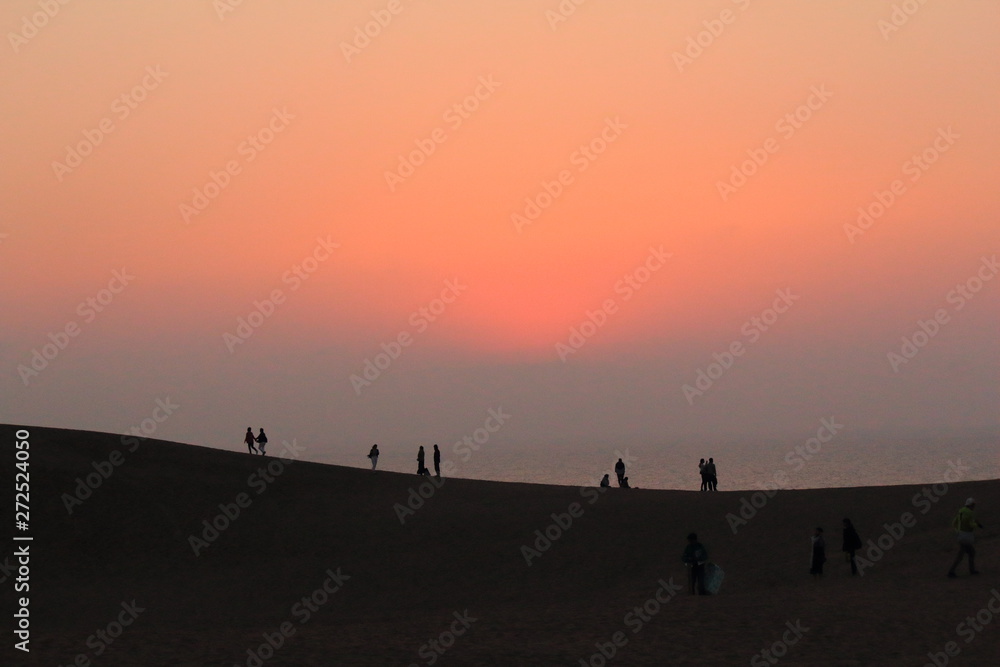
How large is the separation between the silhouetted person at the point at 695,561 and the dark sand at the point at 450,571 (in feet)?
2.93

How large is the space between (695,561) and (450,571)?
9.42m

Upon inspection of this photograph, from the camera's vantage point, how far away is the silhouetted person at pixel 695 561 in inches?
914

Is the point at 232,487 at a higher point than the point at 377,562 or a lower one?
higher

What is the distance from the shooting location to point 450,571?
3017cm

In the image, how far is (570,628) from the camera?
1970cm

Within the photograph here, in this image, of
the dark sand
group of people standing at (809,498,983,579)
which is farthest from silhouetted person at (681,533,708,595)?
group of people standing at (809,498,983,579)

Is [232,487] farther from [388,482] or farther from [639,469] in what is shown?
[639,469]

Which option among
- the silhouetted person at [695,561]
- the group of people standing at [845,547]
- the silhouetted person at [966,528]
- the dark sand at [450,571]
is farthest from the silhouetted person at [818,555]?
the silhouetted person at [695,561]

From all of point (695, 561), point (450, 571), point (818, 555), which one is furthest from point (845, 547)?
point (450, 571)

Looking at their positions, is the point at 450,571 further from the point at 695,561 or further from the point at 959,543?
the point at 959,543

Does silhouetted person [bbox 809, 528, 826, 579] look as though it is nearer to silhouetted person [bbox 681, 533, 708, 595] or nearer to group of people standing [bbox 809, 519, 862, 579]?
group of people standing [bbox 809, 519, 862, 579]

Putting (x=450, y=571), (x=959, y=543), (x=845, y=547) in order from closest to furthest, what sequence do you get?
1. (x=959, y=543)
2. (x=845, y=547)
3. (x=450, y=571)

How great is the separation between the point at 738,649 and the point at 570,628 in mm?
3393

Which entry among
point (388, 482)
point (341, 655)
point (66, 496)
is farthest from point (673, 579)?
point (66, 496)
